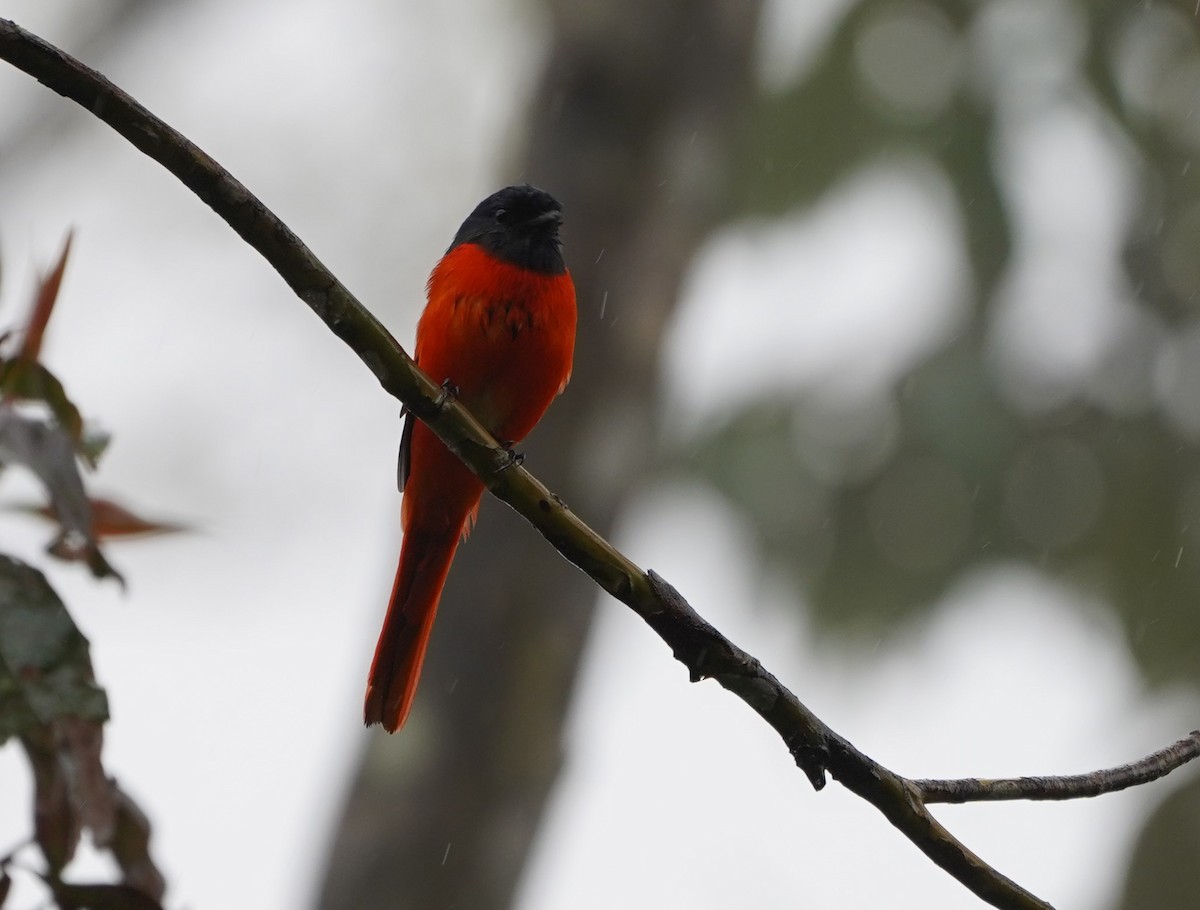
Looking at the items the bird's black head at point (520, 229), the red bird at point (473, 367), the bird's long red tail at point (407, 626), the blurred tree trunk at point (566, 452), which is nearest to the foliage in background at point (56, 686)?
the bird's long red tail at point (407, 626)

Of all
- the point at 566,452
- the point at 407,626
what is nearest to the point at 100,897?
the point at 407,626

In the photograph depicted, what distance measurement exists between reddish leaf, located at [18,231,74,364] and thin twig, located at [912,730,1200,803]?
146cm

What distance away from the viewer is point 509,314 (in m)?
3.85

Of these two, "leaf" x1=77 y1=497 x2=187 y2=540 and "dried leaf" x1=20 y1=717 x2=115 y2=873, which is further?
"leaf" x1=77 y1=497 x2=187 y2=540

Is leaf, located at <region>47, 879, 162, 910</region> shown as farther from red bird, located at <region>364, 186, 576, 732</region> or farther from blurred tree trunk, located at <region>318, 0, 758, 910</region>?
blurred tree trunk, located at <region>318, 0, 758, 910</region>

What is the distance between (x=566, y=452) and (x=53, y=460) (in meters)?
3.92

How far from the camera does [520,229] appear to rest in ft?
14.0

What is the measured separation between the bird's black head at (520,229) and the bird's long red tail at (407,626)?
0.80 metres

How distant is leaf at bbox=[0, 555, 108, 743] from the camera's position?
6.41ft

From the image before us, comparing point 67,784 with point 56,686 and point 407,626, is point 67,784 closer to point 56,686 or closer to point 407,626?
point 56,686

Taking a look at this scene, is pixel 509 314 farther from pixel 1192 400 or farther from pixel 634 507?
pixel 1192 400

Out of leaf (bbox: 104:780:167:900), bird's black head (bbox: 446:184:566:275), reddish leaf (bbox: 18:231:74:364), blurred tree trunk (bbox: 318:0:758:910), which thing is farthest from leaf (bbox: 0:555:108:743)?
blurred tree trunk (bbox: 318:0:758:910)

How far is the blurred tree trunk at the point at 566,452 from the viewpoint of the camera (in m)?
5.52

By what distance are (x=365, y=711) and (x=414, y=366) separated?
1.39 metres
